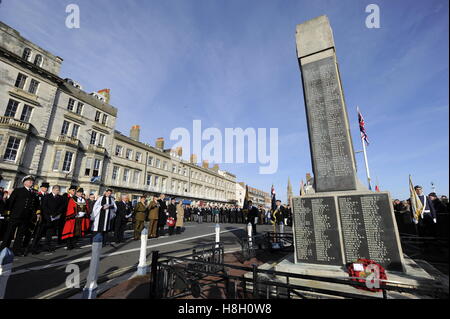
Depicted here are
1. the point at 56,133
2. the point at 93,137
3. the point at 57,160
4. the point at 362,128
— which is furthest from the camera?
the point at 93,137

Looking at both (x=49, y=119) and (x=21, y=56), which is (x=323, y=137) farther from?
(x=21, y=56)

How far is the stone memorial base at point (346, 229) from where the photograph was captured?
4375mm

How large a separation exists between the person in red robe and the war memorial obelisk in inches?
335

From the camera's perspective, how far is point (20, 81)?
73.9 ft

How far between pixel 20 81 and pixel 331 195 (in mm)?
31908

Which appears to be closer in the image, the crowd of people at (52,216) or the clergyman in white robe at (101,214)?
the crowd of people at (52,216)

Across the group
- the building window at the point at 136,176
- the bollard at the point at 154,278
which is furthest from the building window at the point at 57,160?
the bollard at the point at 154,278

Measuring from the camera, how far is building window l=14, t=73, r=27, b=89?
2223cm

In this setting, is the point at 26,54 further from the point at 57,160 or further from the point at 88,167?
the point at 88,167

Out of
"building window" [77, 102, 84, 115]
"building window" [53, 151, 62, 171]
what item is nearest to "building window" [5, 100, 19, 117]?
"building window" [53, 151, 62, 171]

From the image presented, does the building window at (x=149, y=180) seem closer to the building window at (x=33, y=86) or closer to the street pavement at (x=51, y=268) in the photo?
the building window at (x=33, y=86)

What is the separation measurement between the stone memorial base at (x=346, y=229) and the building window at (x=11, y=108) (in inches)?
1162

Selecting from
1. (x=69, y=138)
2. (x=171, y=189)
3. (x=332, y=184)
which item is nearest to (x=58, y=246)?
(x=332, y=184)

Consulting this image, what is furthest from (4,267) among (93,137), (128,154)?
(128,154)
